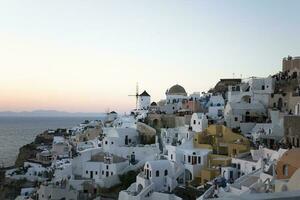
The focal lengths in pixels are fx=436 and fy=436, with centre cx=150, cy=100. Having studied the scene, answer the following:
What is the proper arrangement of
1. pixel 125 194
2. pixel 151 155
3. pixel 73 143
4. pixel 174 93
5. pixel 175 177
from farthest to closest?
pixel 174 93 → pixel 73 143 → pixel 151 155 → pixel 175 177 → pixel 125 194

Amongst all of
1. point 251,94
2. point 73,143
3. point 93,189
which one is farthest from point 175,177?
point 73,143

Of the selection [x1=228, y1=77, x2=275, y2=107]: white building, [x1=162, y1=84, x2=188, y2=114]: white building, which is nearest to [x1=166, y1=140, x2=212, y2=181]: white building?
[x1=228, y1=77, x2=275, y2=107]: white building

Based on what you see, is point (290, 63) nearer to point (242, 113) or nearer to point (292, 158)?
point (242, 113)

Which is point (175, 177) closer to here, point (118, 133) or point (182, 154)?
point (182, 154)

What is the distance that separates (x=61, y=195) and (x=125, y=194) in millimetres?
4821

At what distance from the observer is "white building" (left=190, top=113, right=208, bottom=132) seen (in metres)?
29.6

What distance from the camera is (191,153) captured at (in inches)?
994

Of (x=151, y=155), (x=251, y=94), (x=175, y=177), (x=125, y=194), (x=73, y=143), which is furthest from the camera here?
(x=73, y=143)

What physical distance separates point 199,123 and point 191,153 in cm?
490

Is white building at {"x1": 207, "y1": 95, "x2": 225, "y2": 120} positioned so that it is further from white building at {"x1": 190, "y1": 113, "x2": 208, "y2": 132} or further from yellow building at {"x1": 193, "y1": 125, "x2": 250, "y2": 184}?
yellow building at {"x1": 193, "y1": 125, "x2": 250, "y2": 184}

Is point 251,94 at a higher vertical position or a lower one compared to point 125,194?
higher

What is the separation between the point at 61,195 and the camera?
25.5 m

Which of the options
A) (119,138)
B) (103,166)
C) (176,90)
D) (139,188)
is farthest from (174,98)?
(139,188)

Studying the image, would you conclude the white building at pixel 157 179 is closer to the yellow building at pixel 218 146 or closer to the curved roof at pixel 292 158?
the yellow building at pixel 218 146
